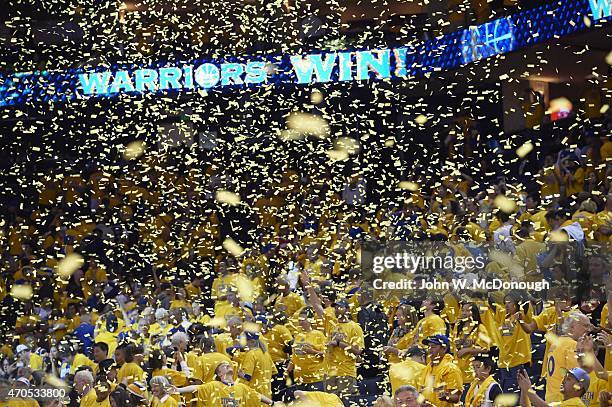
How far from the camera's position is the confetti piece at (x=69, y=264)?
855cm

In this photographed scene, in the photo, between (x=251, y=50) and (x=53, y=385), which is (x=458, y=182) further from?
(x=53, y=385)

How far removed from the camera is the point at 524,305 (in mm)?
5238

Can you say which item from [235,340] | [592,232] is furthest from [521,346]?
[235,340]

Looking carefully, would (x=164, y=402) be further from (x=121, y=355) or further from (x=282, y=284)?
(x=282, y=284)

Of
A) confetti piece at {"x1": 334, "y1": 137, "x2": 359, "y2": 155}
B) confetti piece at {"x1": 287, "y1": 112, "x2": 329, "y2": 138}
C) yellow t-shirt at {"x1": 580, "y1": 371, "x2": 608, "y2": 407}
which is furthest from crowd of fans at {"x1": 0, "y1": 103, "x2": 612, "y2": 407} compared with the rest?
confetti piece at {"x1": 287, "y1": 112, "x2": 329, "y2": 138}

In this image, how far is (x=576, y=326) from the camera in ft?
13.6

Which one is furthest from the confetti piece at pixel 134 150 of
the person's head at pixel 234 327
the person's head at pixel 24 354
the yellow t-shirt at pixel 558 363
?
the yellow t-shirt at pixel 558 363

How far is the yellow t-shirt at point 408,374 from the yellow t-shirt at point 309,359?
88cm

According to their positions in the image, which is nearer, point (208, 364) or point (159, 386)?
point (159, 386)

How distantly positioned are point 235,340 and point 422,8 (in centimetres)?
596

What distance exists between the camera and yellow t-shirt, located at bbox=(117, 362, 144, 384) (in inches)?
189

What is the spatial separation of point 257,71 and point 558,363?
20.1 feet

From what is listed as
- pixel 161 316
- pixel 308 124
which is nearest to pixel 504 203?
pixel 161 316

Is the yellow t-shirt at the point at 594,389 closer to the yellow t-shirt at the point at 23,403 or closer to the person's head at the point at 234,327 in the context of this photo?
the person's head at the point at 234,327
